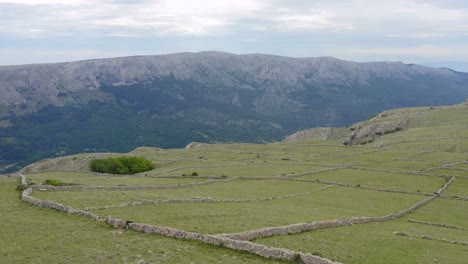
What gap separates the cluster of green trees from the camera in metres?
110

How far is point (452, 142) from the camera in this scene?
12525 cm

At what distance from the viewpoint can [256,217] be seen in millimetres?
41812

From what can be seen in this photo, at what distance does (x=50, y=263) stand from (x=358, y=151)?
107 m

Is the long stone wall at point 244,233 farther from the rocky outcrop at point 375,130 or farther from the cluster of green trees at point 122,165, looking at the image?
the rocky outcrop at point 375,130

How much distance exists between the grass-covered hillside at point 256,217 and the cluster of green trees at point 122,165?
715 inches

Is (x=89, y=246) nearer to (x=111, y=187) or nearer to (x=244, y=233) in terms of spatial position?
(x=244, y=233)

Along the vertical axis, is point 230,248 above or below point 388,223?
above

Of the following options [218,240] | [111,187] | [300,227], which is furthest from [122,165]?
[218,240]

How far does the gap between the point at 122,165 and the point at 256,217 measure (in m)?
75.3

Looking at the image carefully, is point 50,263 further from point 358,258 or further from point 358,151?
point 358,151

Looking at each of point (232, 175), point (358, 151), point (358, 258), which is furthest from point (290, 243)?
point (358, 151)

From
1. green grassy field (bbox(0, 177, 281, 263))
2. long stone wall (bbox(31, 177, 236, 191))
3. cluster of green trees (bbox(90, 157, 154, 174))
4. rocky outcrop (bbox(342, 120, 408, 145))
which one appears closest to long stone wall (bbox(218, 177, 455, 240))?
green grassy field (bbox(0, 177, 281, 263))

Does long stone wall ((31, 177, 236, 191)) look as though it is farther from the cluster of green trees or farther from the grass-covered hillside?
the cluster of green trees

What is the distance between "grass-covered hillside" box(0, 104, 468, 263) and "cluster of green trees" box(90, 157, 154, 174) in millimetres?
18153
